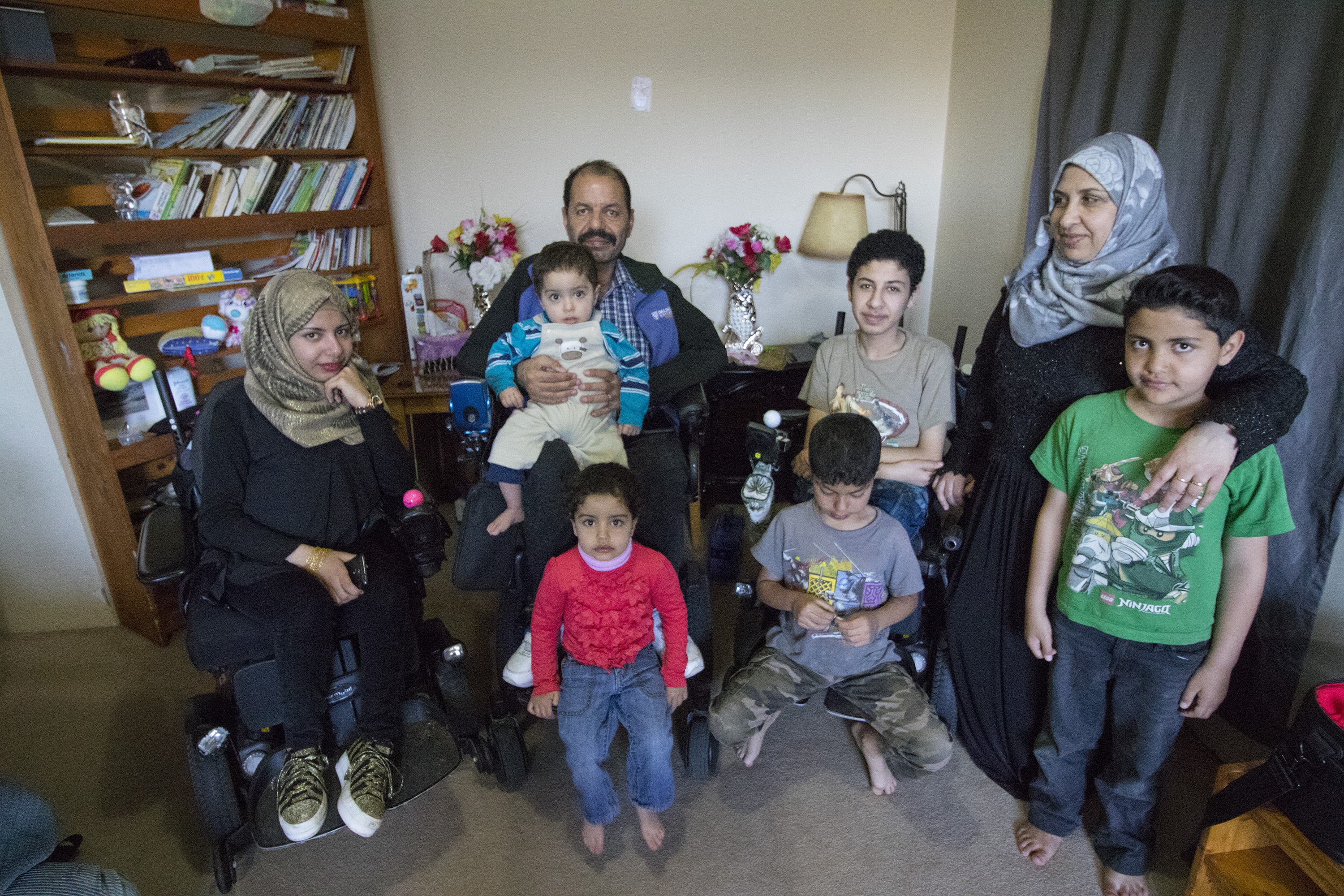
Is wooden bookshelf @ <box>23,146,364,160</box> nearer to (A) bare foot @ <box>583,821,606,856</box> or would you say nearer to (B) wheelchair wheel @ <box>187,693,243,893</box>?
(B) wheelchair wheel @ <box>187,693,243,893</box>

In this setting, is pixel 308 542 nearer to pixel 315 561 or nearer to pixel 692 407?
pixel 315 561

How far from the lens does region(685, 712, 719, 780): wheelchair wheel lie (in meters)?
1.88

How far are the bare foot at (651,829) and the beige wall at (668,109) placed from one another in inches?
99.5

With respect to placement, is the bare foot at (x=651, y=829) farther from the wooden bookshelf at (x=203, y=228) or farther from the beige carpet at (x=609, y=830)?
the wooden bookshelf at (x=203, y=228)

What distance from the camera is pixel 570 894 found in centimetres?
164

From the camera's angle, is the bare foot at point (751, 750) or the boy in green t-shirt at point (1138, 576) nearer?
the boy in green t-shirt at point (1138, 576)

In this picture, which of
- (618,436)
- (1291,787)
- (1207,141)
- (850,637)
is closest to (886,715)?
(850,637)

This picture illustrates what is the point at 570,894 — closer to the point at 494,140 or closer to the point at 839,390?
the point at 839,390

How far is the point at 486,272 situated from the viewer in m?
3.08

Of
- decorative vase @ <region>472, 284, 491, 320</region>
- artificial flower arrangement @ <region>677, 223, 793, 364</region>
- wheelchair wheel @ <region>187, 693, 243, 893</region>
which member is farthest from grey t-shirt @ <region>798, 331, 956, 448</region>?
decorative vase @ <region>472, 284, 491, 320</region>

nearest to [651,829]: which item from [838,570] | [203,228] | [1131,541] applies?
[838,570]

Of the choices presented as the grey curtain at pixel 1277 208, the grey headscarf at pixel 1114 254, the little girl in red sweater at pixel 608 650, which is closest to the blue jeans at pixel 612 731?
the little girl in red sweater at pixel 608 650

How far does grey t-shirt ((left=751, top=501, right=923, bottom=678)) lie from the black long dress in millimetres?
196

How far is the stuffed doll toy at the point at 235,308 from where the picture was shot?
266 cm
